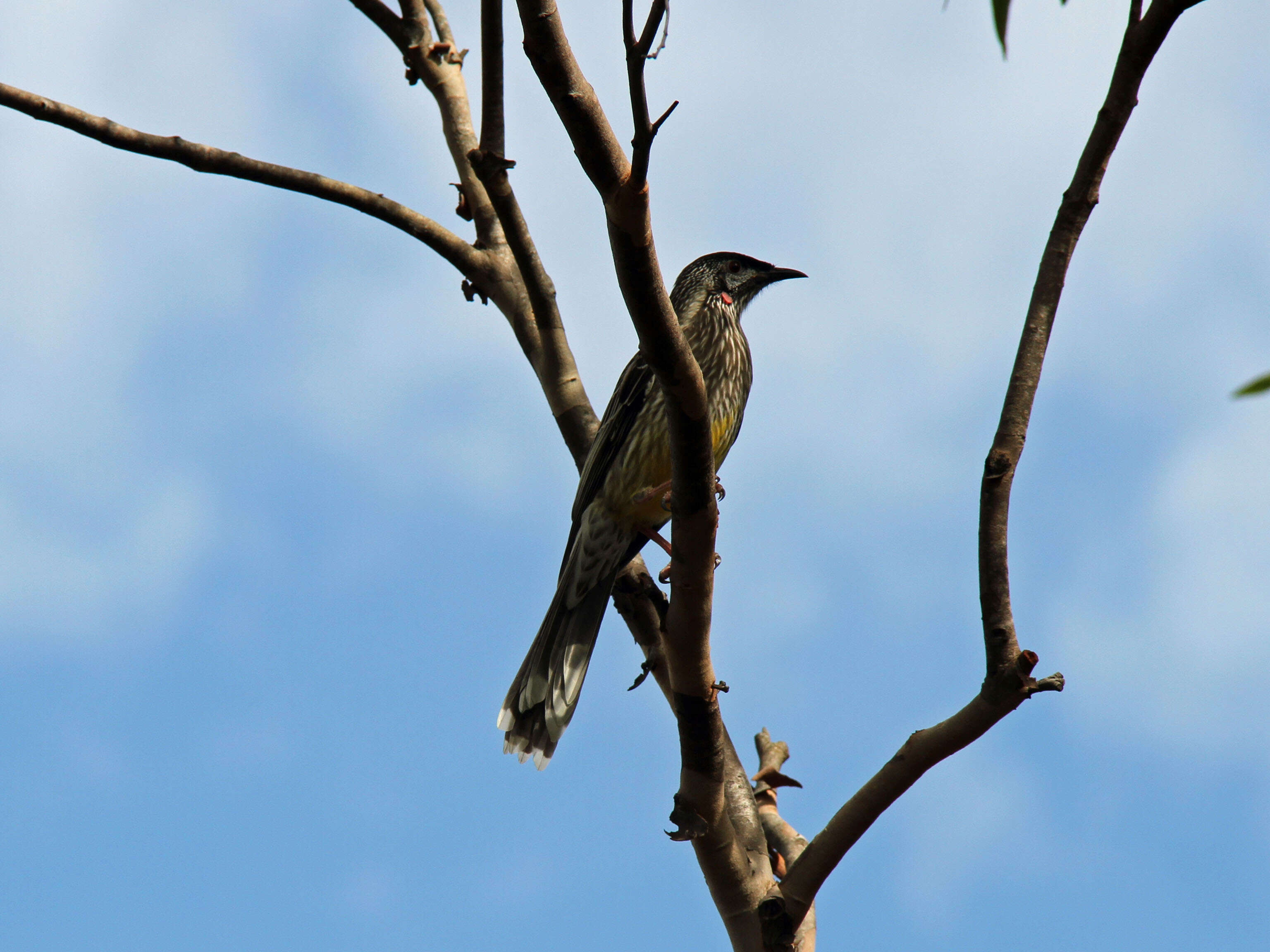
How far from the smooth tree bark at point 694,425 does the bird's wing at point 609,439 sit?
0.23ft

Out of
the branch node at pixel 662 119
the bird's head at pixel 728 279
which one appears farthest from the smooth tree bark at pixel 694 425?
the bird's head at pixel 728 279

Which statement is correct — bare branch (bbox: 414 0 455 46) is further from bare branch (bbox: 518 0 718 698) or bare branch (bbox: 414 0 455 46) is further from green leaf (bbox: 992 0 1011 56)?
green leaf (bbox: 992 0 1011 56)

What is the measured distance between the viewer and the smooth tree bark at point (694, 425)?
248 cm

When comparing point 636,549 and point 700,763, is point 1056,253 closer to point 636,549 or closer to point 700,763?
point 700,763

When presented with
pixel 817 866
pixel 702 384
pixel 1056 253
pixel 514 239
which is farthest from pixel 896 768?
pixel 514 239

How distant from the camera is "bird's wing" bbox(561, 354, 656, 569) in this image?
4465mm

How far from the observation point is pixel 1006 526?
9.61 ft

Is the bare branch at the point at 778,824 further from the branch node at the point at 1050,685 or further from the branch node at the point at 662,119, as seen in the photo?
the branch node at the point at 662,119

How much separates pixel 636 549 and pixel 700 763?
1.48 meters

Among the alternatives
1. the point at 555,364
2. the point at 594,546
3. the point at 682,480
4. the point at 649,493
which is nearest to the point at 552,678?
the point at 594,546

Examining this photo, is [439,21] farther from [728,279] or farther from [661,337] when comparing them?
[661,337]

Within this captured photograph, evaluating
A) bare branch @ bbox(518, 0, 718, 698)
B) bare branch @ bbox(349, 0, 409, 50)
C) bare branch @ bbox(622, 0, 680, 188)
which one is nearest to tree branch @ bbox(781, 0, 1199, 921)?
bare branch @ bbox(518, 0, 718, 698)

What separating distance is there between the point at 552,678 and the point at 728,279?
243cm

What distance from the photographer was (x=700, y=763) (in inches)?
129
